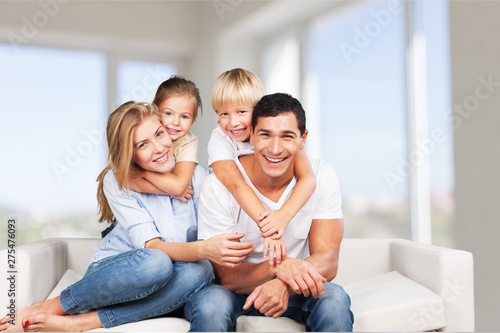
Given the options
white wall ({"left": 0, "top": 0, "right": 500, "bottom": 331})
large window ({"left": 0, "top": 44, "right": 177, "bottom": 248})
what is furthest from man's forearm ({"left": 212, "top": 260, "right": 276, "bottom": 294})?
large window ({"left": 0, "top": 44, "right": 177, "bottom": 248})

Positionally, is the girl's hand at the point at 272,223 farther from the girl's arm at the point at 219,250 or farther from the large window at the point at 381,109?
the large window at the point at 381,109

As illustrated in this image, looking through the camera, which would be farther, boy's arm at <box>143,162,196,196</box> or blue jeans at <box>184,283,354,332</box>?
boy's arm at <box>143,162,196,196</box>

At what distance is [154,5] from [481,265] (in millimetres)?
3901

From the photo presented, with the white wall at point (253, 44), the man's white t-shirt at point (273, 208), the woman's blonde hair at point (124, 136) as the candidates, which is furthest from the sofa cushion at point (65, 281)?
the white wall at point (253, 44)

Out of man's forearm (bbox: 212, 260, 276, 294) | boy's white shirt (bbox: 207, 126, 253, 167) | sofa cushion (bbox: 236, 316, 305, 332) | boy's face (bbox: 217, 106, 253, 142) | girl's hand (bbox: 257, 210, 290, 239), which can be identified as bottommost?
sofa cushion (bbox: 236, 316, 305, 332)

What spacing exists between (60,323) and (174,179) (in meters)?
0.54

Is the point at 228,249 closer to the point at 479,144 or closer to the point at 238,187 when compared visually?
the point at 238,187

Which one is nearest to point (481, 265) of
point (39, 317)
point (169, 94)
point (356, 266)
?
point (356, 266)

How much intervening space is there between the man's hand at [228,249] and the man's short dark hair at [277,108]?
1.25 feet

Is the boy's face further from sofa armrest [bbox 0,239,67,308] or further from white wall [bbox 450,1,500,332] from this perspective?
white wall [bbox 450,1,500,332]

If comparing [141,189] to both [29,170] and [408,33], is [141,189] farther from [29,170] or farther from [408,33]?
[29,170]

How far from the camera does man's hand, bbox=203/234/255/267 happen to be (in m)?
1.69

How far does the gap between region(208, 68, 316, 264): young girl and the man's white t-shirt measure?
0.04 meters

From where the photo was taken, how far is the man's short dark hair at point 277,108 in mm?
1840
